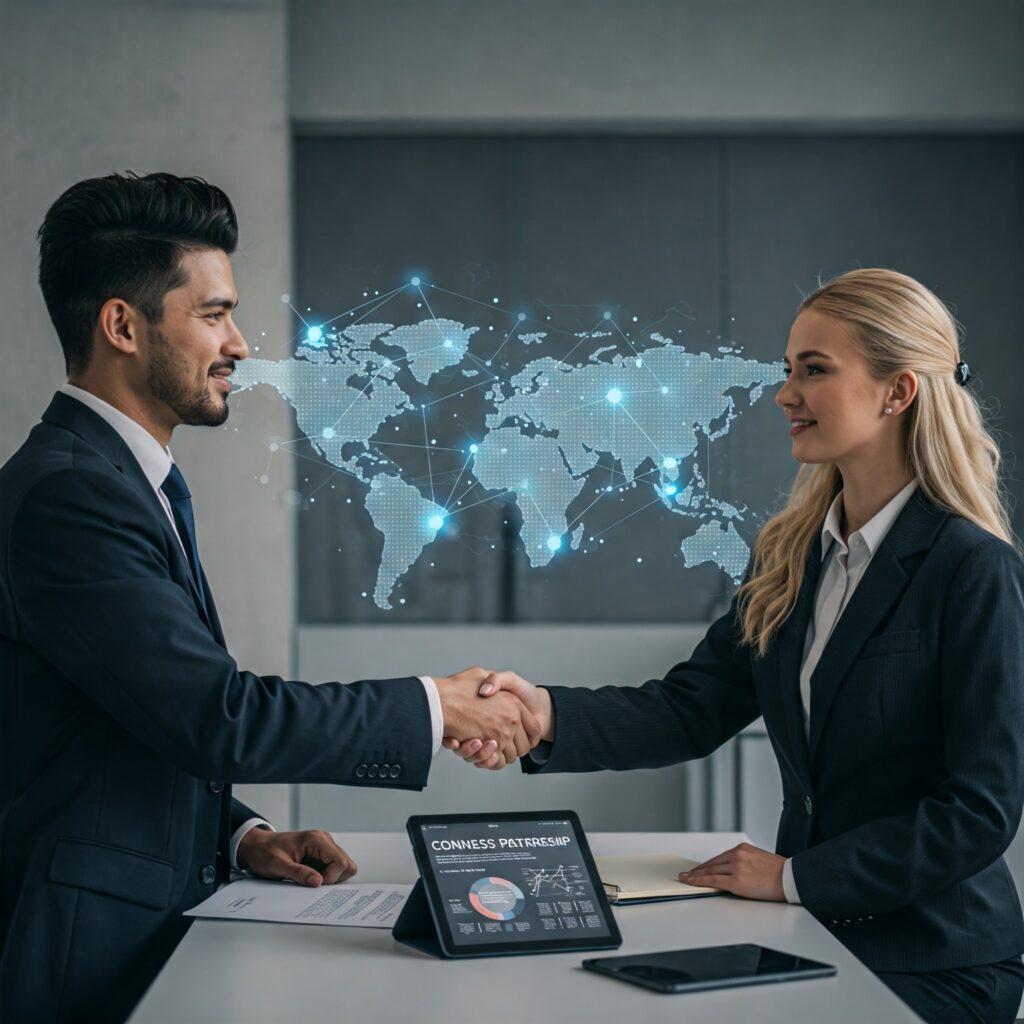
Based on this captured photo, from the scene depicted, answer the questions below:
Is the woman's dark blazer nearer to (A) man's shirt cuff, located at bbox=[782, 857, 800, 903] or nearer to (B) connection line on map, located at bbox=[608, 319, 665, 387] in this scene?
(A) man's shirt cuff, located at bbox=[782, 857, 800, 903]

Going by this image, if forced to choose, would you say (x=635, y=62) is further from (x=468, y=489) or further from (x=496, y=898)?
(x=496, y=898)

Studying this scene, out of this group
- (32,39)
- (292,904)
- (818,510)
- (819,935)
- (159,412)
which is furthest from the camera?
(32,39)

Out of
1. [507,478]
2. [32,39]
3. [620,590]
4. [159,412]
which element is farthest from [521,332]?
[159,412]

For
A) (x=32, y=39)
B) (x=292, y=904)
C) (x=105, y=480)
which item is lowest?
(x=292, y=904)

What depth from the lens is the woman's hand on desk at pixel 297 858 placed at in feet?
5.78

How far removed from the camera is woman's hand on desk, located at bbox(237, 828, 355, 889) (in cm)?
176

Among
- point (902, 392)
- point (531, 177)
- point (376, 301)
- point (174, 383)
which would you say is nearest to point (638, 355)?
point (531, 177)

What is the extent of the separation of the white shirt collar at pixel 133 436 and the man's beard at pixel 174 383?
4.1 inches

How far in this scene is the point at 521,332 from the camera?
3854 millimetres

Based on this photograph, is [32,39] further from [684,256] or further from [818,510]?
[818,510]

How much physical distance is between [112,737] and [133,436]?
0.44 m

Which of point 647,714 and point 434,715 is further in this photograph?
point 647,714

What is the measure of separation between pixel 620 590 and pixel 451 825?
8.18ft

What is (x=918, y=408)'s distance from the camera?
202cm
